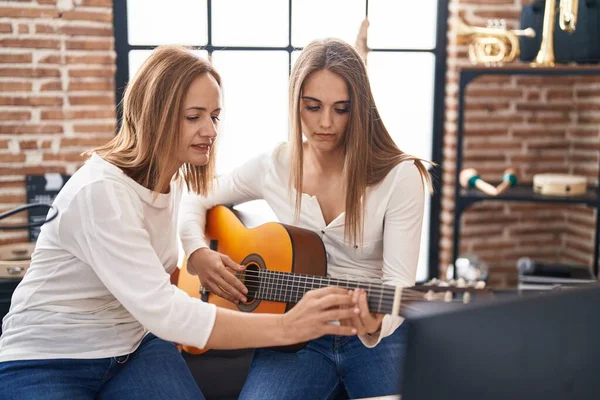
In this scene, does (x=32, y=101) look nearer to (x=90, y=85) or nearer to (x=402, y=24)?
(x=90, y=85)

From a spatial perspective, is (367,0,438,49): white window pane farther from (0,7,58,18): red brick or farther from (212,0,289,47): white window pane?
(0,7,58,18): red brick

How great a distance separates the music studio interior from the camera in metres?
2.87

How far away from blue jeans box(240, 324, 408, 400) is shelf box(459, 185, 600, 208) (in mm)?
1337

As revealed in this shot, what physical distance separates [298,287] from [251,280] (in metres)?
0.21

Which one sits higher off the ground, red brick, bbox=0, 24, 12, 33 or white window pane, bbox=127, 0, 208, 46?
white window pane, bbox=127, 0, 208, 46

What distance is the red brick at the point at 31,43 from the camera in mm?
2818

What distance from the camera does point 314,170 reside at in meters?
2.02

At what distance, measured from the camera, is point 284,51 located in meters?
3.31

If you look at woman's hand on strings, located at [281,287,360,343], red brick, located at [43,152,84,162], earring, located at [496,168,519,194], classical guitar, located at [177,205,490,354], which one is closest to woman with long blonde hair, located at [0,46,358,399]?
woman's hand on strings, located at [281,287,360,343]

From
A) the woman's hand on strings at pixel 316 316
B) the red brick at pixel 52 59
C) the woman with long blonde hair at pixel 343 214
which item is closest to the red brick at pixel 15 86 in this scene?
the red brick at pixel 52 59

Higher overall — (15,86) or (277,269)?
(15,86)

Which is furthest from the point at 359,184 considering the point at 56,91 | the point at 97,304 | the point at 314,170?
the point at 56,91

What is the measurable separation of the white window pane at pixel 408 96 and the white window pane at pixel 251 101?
463 mm

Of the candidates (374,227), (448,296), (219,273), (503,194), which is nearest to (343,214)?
(374,227)
